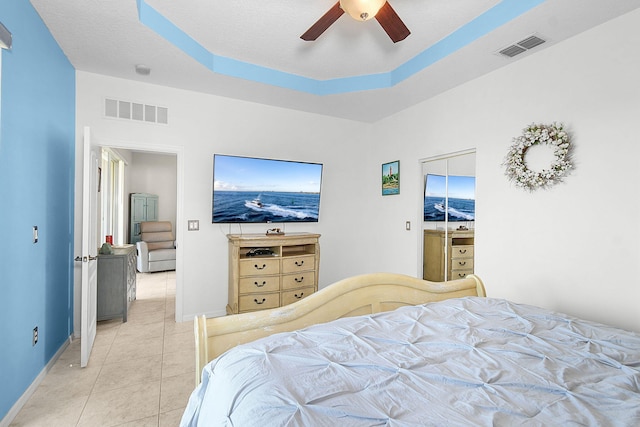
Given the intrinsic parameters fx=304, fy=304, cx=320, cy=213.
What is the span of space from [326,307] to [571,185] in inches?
82.0

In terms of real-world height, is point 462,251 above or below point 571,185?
below

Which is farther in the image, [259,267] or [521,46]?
[259,267]

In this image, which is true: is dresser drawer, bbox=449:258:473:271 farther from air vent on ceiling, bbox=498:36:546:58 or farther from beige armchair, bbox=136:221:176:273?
beige armchair, bbox=136:221:176:273

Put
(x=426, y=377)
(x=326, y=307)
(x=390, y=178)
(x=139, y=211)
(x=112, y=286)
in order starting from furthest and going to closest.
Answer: (x=139, y=211), (x=390, y=178), (x=112, y=286), (x=326, y=307), (x=426, y=377)

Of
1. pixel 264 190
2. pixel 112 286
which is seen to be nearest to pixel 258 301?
pixel 264 190

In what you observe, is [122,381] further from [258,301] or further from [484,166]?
[484,166]

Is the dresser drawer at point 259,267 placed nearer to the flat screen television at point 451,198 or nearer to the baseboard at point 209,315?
the baseboard at point 209,315

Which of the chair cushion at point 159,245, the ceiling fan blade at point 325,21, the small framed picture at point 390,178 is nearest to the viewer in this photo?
the ceiling fan blade at point 325,21

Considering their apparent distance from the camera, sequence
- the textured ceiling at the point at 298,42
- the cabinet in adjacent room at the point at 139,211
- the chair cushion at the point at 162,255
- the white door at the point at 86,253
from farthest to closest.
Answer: the cabinet in adjacent room at the point at 139,211 < the chair cushion at the point at 162,255 < the white door at the point at 86,253 < the textured ceiling at the point at 298,42

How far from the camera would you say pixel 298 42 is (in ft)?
9.00

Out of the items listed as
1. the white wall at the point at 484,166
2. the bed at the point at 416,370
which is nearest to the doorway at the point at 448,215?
the white wall at the point at 484,166

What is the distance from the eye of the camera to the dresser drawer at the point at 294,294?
11.8 ft

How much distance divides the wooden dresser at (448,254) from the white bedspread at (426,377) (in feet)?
6.21

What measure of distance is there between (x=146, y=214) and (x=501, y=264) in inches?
277
